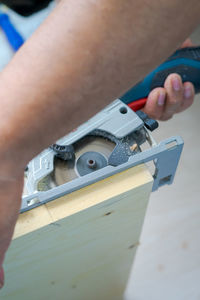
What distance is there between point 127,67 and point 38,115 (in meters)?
0.09

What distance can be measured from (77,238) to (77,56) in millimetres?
344

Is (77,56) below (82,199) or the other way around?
the other way around

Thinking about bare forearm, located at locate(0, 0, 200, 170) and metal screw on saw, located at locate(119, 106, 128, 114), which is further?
metal screw on saw, located at locate(119, 106, 128, 114)

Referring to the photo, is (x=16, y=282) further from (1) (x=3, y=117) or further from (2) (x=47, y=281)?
(1) (x=3, y=117)

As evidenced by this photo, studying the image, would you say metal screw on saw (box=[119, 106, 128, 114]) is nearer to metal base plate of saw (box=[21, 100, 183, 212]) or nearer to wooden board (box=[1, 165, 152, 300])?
metal base plate of saw (box=[21, 100, 183, 212])

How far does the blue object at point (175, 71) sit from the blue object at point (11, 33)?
252 millimetres

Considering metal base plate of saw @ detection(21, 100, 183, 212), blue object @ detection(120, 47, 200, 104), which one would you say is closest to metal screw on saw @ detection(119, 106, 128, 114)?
metal base plate of saw @ detection(21, 100, 183, 212)

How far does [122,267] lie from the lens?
0.86 m

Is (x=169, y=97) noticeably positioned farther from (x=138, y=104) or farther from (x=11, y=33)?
(x=11, y=33)

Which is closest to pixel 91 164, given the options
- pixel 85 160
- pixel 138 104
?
pixel 85 160

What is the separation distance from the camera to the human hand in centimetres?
81

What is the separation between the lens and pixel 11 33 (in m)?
0.78

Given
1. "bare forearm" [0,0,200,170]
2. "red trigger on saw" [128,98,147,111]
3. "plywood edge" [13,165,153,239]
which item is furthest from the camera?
"red trigger on saw" [128,98,147,111]

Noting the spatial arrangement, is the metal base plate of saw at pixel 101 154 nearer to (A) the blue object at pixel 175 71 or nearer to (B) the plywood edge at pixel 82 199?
(B) the plywood edge at pixel 82 199
